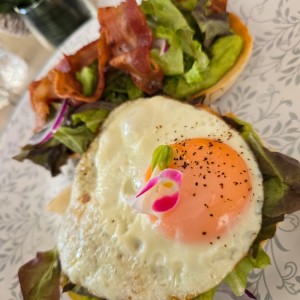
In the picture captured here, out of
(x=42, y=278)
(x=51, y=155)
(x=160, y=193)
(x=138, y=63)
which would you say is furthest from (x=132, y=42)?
(x=42, y=278)

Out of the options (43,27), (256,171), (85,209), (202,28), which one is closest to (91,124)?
(85,209)

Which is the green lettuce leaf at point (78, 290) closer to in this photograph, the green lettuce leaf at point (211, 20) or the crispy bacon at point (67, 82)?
the crispy bacon at point (67, 82)

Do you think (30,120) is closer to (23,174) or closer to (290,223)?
(23,174)

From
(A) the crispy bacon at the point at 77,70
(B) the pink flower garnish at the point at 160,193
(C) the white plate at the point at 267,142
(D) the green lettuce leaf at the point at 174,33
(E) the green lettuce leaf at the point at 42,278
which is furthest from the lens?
(A) the crispy bacon at the point at 77,70

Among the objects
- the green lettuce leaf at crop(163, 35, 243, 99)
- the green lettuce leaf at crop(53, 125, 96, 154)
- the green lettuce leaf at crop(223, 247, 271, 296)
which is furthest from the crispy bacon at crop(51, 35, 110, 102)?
the green lettuce leaf at crop(223, 247, 271, 296)

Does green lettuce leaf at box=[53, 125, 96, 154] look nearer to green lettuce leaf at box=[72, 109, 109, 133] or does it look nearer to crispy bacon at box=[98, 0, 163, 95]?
green lettuce leaf at box=[72, 109, 109, 133]

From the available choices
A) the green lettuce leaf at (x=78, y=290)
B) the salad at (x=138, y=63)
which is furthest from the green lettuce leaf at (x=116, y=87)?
the green lettuce leaf at (x=78, y=290)
